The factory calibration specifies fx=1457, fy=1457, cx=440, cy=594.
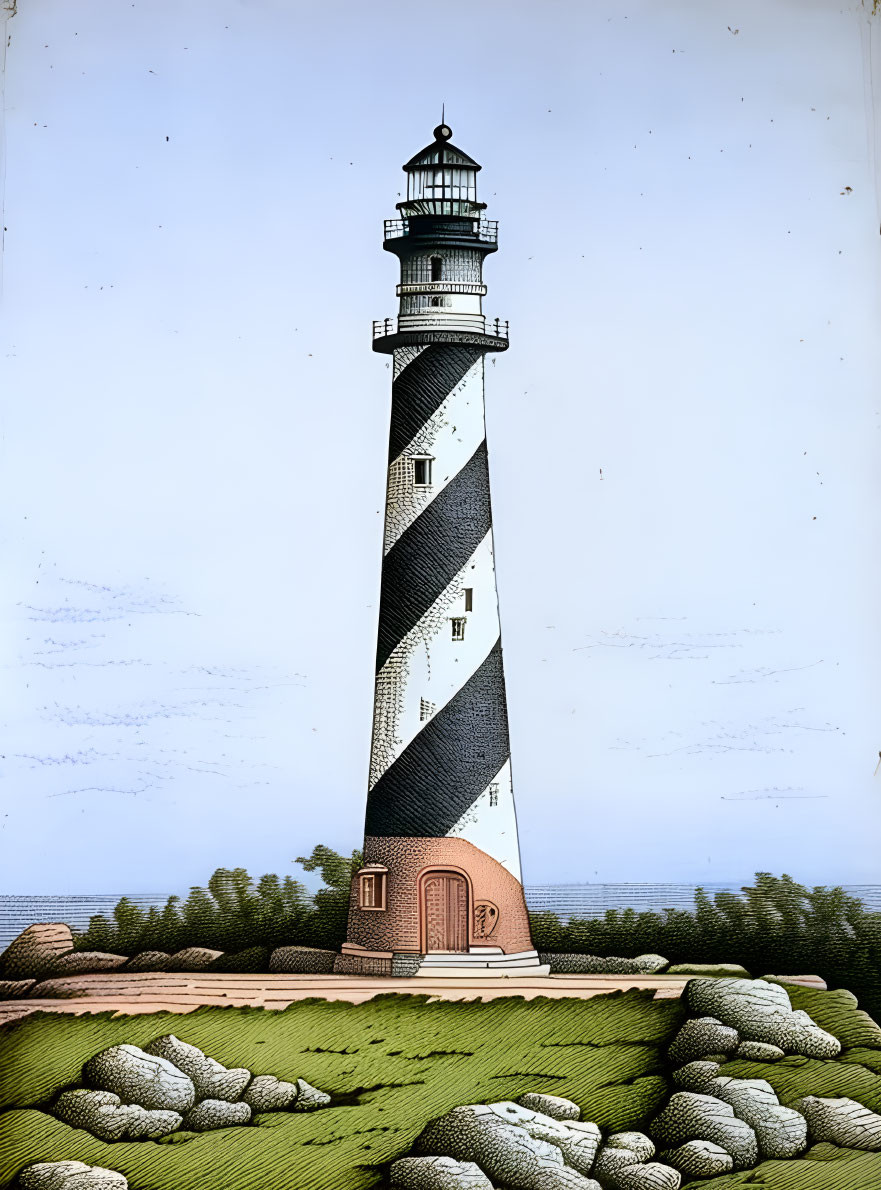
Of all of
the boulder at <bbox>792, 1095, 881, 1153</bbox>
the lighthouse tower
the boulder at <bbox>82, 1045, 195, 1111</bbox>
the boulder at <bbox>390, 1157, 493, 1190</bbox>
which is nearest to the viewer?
the boulder at <bbox>390, 1157, 493, 1190</bbox>

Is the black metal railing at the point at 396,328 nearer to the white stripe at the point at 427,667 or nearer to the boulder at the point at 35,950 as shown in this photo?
the white stripe at the point at 427,667

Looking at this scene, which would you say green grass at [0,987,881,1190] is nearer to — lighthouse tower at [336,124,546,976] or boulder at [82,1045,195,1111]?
boulder at [82,1045,195,1111]

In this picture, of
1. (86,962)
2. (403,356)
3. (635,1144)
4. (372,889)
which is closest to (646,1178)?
(635,1144)

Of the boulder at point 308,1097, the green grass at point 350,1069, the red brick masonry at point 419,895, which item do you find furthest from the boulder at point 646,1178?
the boulder at point 308,1097

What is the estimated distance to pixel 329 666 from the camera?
542 centimetres

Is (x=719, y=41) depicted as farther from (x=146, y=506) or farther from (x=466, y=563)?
(x=146, y=506)

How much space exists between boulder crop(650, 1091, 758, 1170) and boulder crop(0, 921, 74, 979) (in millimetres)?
2186

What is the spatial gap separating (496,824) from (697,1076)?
1106 millimetres

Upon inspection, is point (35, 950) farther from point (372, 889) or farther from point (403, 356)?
point (403, 356)

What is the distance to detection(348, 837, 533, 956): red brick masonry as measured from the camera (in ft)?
17.1

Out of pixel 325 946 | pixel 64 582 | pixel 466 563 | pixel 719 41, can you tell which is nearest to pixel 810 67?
pixel 719 41

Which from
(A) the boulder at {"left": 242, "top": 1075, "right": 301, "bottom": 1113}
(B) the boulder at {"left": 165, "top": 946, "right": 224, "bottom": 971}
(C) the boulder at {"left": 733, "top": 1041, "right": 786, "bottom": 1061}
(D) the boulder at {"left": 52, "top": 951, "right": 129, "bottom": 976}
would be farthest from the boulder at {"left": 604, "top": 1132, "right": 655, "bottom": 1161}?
(D) the boulder at {"left": 52, "top": 951, "right": 129, "bottom": 976}

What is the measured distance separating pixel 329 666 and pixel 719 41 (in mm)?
2843

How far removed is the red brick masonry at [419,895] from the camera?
5211 mm
